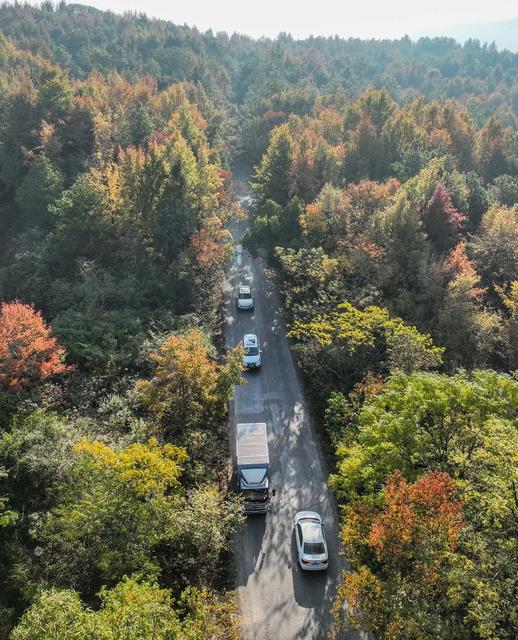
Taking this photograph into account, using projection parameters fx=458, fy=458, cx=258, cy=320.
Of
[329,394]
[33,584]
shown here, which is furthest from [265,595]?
[329,394]

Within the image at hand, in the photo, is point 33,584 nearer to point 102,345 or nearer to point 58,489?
point 58,489

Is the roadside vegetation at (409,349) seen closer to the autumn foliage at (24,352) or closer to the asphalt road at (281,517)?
the asphalt road at (281,517)

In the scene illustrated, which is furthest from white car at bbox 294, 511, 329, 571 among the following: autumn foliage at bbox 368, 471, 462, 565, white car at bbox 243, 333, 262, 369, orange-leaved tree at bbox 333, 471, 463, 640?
white car at bbox 243, 333, 262, 369

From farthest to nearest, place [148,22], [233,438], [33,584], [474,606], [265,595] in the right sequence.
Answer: [148,22], [233,438], [265,595], [33,584], [474,606]

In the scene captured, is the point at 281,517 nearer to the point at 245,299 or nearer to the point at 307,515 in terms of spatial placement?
the point at 307,515

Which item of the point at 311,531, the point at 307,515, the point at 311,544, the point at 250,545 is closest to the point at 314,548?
the point at 311,544
